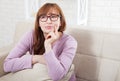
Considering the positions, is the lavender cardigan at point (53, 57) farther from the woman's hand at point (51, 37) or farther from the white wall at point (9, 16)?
the white wall at point (9, 16)

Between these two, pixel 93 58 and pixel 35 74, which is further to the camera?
pixel 93 58

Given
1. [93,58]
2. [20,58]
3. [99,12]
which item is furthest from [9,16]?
[93,58]

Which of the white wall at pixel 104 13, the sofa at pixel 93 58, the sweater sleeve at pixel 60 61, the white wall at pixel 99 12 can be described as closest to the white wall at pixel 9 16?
the white wall at pixel 99 12

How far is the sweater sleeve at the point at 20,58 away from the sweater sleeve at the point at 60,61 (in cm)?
16

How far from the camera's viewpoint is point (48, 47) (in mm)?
1212

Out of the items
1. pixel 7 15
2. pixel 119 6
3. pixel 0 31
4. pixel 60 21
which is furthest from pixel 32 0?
pixel 60 21

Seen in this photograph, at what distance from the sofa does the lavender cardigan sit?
0.05 meters

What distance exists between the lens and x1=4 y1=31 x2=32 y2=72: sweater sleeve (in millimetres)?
1307

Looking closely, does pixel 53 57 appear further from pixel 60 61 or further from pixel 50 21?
pixel 50 21

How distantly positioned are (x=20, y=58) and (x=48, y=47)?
23 centimetres

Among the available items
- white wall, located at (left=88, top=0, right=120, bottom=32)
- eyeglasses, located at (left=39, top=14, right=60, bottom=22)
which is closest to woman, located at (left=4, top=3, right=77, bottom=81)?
eyeglasses, located at (left=39, top=14, right=60, bottom=22)

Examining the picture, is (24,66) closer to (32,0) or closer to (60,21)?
(60,21)

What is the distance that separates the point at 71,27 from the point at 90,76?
364mm

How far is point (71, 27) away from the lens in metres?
1.51
